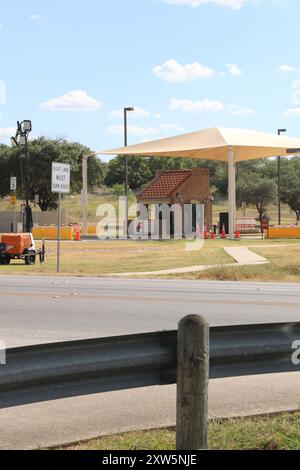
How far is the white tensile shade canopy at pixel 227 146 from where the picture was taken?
41.2m

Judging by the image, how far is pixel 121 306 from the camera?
41.7 ft

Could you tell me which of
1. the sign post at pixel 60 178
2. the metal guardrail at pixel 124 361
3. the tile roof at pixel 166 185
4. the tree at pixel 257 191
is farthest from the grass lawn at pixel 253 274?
the tree at pixel 257 191

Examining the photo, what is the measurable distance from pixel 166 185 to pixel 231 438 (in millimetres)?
40653

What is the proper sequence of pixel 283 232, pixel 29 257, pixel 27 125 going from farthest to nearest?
pixel 283 232 < pixel 27 125 < pixel 29 257

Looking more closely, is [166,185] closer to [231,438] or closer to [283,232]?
[283,232]

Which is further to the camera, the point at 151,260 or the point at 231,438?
the point at 151,260

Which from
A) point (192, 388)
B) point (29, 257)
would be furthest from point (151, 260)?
point (192, 388)

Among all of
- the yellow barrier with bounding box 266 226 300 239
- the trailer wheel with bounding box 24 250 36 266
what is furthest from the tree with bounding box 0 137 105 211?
the trailer wheel with bounding box 24 250 36 266

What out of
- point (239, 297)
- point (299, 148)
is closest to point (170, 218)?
point (299, 148)

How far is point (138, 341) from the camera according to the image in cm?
454

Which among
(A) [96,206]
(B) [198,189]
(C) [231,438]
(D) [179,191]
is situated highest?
(B) [198,189]

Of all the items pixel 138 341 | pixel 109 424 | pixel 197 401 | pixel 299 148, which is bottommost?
pixel 109 424
